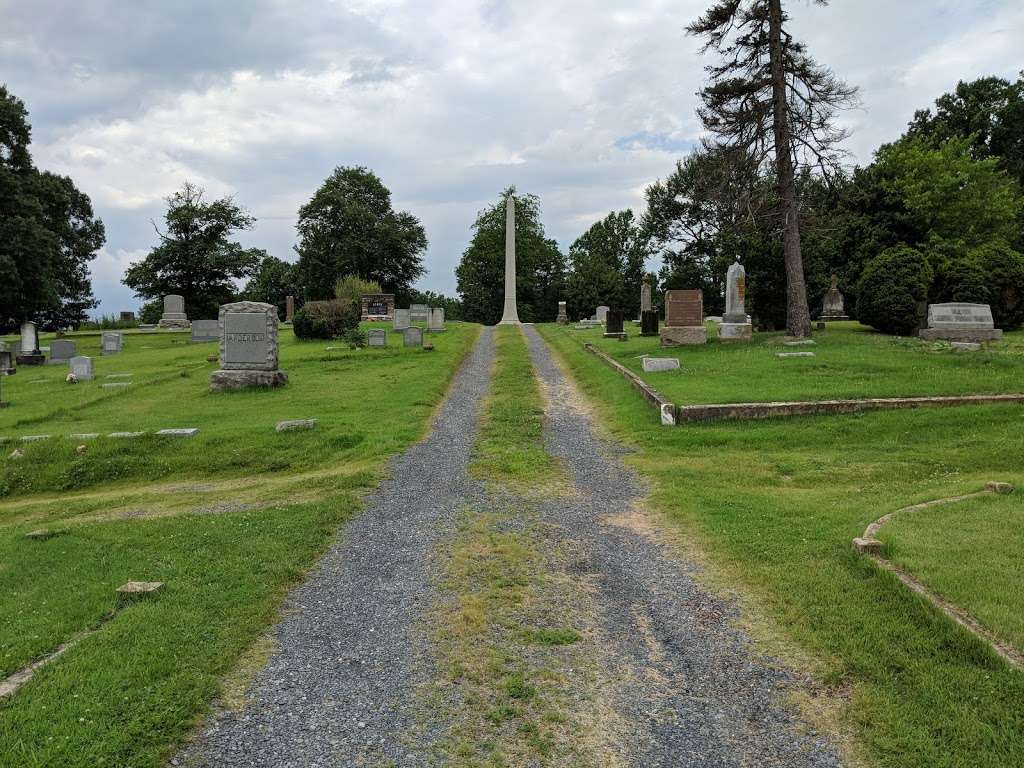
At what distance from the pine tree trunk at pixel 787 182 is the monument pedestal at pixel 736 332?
134cm

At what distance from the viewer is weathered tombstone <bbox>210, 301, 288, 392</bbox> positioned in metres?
17.1

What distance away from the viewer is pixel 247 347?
17172mm

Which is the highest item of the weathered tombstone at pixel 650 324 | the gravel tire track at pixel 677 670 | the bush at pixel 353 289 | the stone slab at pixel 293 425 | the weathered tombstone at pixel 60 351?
the bush at pixel 353 289

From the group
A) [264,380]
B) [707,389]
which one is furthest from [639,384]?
[264,380]

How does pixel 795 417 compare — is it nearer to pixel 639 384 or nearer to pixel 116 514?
pixel 639 384

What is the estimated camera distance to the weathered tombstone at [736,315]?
2189cm

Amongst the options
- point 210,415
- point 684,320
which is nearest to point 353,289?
point 684,320

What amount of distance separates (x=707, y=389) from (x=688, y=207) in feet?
149

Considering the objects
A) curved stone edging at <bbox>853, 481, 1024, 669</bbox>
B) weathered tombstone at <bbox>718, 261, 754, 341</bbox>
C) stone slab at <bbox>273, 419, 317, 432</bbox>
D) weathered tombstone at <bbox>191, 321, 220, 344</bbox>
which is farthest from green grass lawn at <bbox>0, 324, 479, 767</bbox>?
weathered tombstone at <bbox>191, 321, 220, 344</bbox>

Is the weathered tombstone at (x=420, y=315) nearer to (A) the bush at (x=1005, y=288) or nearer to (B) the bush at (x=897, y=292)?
(B) the bush at (x=897, y=292)

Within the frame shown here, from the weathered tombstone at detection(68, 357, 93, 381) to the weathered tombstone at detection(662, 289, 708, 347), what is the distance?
18.3 metres

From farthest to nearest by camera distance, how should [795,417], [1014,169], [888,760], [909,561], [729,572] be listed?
[1014,169] < [795,417] < [729,572] < [909,561] < [888,760]

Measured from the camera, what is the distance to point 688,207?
181ft

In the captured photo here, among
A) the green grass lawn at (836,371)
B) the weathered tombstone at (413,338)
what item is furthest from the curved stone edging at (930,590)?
the weathered tombstone at (413,338)
